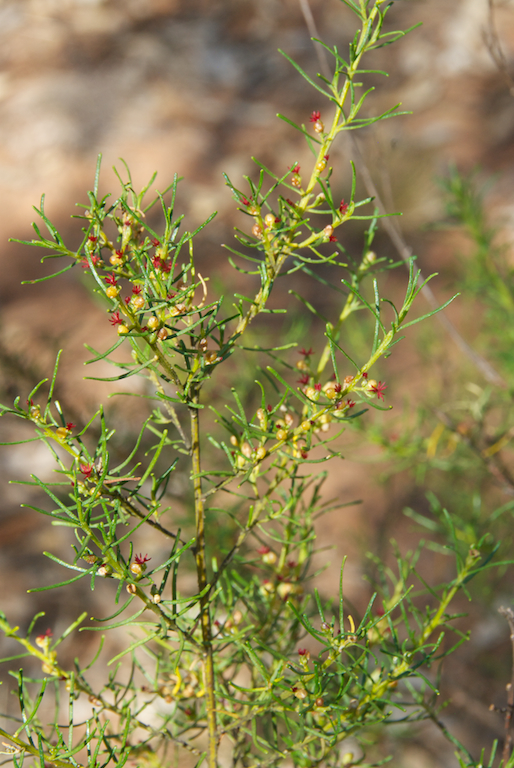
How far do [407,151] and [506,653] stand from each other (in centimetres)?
295

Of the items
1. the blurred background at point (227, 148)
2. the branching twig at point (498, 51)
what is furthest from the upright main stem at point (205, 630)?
the blurred background at point (227, 148)

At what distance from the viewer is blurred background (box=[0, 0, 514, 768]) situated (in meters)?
1.62

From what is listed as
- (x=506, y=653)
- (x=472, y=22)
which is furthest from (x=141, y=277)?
(x=472, y=22)

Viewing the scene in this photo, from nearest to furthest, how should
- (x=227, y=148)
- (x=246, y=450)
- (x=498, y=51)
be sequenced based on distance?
(x=246, y=450) < (x=498, y=51) < (x=227, y=148)

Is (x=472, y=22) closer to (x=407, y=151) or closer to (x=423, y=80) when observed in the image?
(x=423, y=80)

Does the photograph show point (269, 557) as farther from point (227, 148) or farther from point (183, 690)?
point (227, 148)

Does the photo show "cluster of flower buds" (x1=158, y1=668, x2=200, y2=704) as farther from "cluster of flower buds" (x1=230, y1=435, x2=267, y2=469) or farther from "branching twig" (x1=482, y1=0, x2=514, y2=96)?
"branching twig" (x1=482, y1=0, x2=514, y2=96)

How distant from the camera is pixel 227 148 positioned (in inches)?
146


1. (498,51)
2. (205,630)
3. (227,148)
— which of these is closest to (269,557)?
(205,630)

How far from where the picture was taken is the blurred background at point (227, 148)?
1617 millimetres

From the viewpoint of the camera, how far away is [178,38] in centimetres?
446

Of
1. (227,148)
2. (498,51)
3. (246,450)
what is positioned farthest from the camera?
(227,148)

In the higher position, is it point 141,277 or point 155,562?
point 141,277

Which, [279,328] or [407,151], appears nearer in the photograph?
[279,328]
